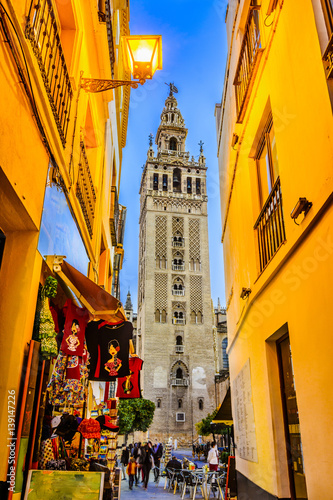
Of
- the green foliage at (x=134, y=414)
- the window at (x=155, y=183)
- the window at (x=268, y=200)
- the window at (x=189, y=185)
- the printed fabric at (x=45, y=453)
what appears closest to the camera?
the printed fabric at (x=45, y=453)

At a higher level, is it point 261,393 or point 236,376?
point 236,376

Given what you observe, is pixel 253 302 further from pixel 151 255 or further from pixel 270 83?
pixel 151 255

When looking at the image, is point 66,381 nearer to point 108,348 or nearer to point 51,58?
point 108,348

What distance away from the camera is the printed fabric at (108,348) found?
5297 millimetres

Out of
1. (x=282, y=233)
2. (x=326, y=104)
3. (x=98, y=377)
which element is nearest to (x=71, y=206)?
(x=98, y=377)

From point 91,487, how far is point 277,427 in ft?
7.01

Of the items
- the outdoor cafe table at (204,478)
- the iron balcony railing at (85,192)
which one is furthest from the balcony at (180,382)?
the iron balcony railing at (85,192)

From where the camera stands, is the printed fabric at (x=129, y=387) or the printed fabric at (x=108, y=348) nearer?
the printed fabric at (x=108, y=348)

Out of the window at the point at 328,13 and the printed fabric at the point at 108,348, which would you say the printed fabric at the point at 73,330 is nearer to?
the printed fabric at the point at 108,348

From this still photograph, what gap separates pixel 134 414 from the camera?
37.1m

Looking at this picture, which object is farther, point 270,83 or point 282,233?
point 270,83

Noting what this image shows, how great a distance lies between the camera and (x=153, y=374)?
147 ft

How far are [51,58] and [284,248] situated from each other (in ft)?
10.5

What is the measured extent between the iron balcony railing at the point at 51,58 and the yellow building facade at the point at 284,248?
2454 mm
